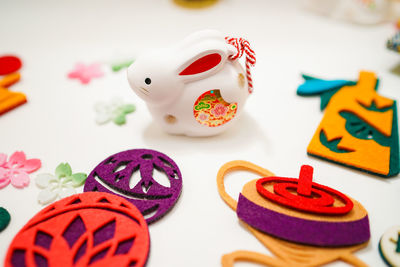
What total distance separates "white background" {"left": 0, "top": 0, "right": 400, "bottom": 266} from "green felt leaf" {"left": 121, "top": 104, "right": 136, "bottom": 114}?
0.03 m

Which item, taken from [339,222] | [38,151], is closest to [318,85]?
[339,222]

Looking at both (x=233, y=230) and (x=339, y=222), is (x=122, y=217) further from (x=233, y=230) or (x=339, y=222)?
(x=339, y=222)

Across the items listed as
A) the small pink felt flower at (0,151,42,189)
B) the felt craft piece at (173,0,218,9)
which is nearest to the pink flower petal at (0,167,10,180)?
the small pink felt flower at (0,151,42,189)

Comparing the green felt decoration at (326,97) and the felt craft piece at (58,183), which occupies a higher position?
the green felt decoration at (326,97)

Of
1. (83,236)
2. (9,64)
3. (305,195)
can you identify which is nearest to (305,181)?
(305,195)

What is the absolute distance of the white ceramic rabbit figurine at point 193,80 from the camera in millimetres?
929

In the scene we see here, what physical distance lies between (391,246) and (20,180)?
1.01 m

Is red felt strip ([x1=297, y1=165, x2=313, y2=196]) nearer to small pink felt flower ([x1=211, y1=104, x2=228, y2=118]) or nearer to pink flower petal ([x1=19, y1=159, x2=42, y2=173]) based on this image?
small pink felt flower ([x1=211, y1=104, x2=228, y2=118])

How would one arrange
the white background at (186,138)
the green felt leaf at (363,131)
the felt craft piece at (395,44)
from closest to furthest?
the white background at (186,138), the green felt leaf at (363,131), the felt craft piece at (395,44)

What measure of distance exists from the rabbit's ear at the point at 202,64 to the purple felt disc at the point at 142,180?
0.27 m

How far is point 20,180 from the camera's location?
3.14ft

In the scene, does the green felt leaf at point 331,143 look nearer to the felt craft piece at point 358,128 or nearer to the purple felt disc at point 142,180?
the felt craft piece at point 358,128

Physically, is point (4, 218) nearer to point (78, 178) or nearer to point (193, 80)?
point (78, 178)

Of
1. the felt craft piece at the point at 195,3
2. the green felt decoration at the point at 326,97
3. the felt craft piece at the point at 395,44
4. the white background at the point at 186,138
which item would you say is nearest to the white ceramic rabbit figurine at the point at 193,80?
the white background at the point at 186,138
